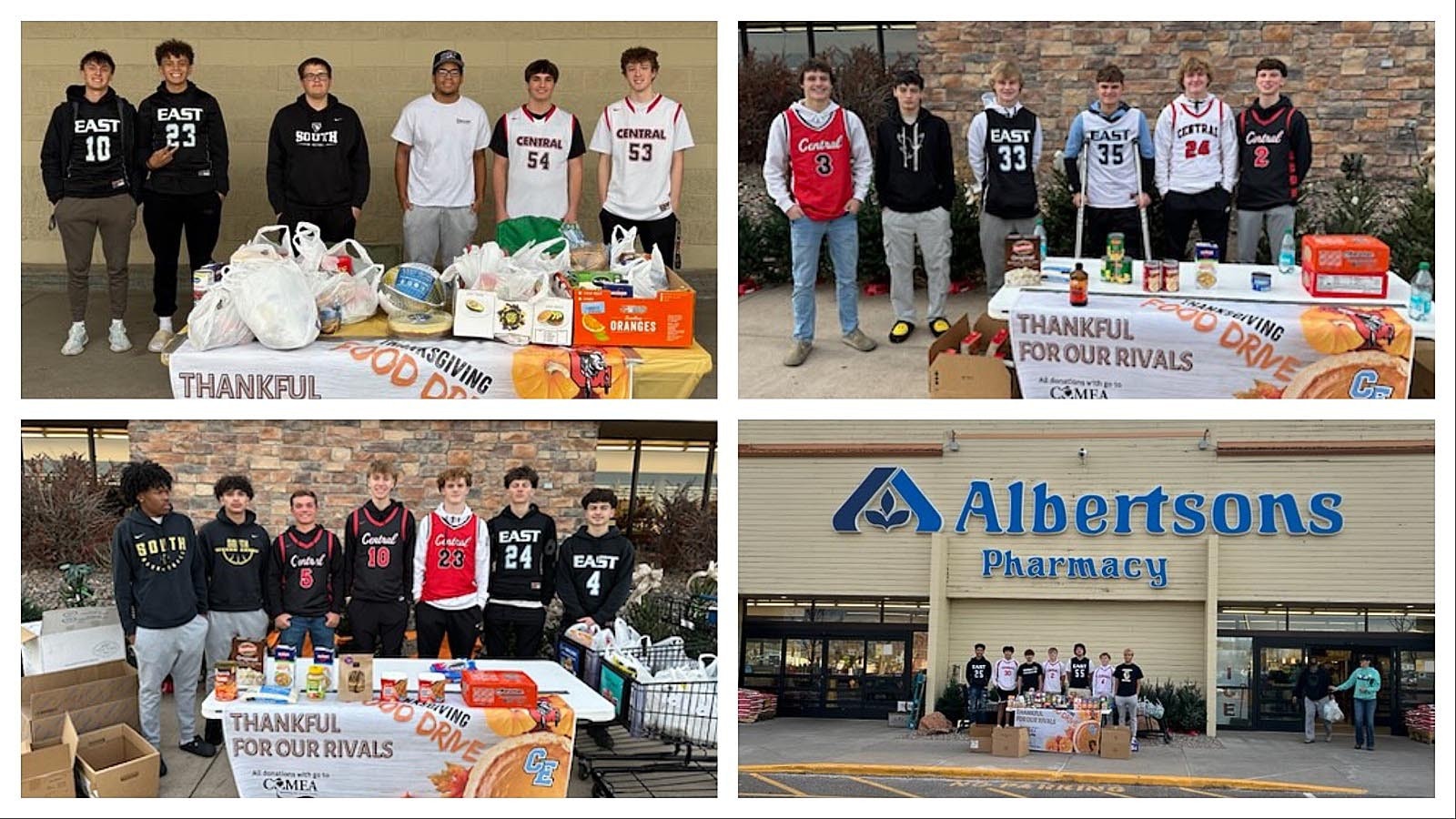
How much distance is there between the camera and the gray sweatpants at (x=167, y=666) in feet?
21.7

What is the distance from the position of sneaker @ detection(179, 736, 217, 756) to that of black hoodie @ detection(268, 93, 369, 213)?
8.63 feet

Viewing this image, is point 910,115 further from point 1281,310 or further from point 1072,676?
point 1072,676

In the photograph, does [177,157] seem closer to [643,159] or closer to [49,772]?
[643,159]

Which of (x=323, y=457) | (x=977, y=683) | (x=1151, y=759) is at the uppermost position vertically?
(x=323, y=457)

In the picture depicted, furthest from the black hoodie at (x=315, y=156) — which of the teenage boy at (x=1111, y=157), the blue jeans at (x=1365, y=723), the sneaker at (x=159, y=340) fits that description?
the blue jeans at (x=1365, y=723)

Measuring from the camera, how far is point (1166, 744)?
997 cm

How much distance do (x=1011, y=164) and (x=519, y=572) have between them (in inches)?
130

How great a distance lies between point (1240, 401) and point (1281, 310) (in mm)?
437

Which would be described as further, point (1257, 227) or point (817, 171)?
point (1257, 227)

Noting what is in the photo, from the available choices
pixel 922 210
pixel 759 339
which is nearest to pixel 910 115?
pixel 922 210

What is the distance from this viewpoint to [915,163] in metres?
8.01

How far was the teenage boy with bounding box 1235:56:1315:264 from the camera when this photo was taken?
782 cm

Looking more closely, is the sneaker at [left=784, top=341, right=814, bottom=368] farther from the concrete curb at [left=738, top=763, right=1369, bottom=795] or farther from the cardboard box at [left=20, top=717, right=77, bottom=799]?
the cardboard box at [left=20, top=717, right=77, bottom=799]

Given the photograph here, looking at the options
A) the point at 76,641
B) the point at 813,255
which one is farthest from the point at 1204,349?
the point at 76,641
